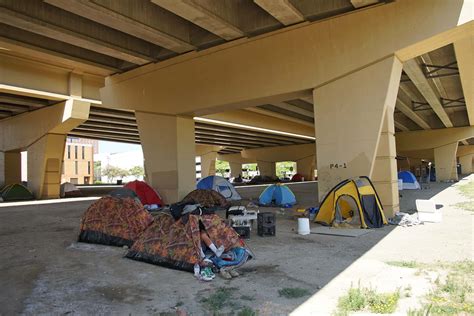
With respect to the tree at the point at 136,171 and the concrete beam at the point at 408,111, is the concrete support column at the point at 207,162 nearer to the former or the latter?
the concrete beam at the point at 408,111

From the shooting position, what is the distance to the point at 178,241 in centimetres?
693

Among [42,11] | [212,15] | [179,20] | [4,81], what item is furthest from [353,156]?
[4,81]

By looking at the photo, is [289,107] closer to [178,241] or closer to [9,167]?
[178,241]

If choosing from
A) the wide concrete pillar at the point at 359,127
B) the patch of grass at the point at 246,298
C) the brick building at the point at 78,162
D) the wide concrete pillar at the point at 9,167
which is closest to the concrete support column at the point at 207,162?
the wide concrete pillar at the point at 9,167

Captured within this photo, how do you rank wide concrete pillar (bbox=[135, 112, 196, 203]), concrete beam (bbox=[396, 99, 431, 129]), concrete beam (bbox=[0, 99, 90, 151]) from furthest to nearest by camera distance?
concrete beam (bbox=[396, 99, 431, 129]) → concrete beam (bbox=[0, 99, 90, 151]) → wide concrete pillar (bbox=[135, 112, 196, 203])

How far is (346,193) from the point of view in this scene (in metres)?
11.2

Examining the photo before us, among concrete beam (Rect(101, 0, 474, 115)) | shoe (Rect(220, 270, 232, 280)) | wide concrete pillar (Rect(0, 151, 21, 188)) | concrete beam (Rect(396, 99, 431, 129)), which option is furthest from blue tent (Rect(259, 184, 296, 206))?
wide concrete pillar (Rect(0, 151, 21, 188))

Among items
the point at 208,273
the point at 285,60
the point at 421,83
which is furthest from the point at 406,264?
the point at 421,83

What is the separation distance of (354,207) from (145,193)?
9.53 m

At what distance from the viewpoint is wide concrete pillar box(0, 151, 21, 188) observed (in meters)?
31.7

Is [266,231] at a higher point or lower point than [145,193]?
lower

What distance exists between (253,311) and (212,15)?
981cm

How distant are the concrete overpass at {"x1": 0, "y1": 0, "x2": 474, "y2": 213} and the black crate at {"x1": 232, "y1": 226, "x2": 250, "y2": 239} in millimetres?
4351

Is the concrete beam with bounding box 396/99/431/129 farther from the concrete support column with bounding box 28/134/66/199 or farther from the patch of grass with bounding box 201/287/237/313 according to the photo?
the concrete support column with bounding box 28/134/66/199
